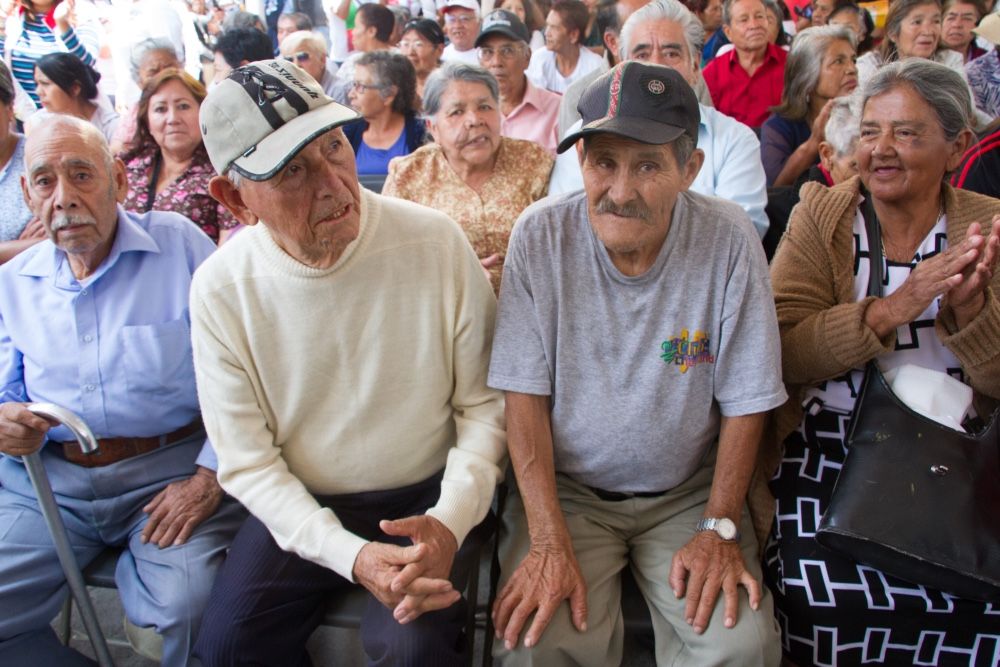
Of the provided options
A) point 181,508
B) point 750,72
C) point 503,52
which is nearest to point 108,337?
point 181,508

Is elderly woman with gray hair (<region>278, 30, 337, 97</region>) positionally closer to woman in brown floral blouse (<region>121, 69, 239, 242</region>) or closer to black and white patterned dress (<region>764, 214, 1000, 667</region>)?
woman in brown floral blouse (<region>121, 69, 239, 242</region>)

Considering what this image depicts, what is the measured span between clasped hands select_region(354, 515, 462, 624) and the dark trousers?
78 mm

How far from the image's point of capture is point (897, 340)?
6.36 feet

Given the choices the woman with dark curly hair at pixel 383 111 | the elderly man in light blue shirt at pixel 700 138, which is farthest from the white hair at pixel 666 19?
the woman with dark curly hair at pixel 383 111

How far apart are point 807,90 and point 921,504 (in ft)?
8.59

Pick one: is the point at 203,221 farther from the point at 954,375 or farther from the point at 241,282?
the point at 954,375

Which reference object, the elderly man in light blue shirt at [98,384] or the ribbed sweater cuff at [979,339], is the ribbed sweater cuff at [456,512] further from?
the ribbed sweater cuff at [979,339]

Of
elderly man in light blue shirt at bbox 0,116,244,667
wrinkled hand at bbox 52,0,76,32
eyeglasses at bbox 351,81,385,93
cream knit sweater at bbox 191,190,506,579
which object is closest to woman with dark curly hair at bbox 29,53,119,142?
wrinkled hand at bbox 52,0,76,32

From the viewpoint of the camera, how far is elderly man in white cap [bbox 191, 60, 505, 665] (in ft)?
5.21

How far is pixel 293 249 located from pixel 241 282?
14cm

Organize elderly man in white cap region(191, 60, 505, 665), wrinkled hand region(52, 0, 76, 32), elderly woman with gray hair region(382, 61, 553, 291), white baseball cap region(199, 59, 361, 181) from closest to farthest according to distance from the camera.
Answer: white baseball cap region(199, 59, 361, 181), elderly man in white cap region(191, 60, 505, 665), elderly woman with gray hair region(382, 61, 553, 291), wrinkled hand region(52, 0, 76, 32)

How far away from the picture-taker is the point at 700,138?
9.40ft

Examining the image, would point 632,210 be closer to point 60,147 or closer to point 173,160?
point 60,147

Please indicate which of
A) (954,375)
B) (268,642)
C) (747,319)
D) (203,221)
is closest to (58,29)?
(203,221)
